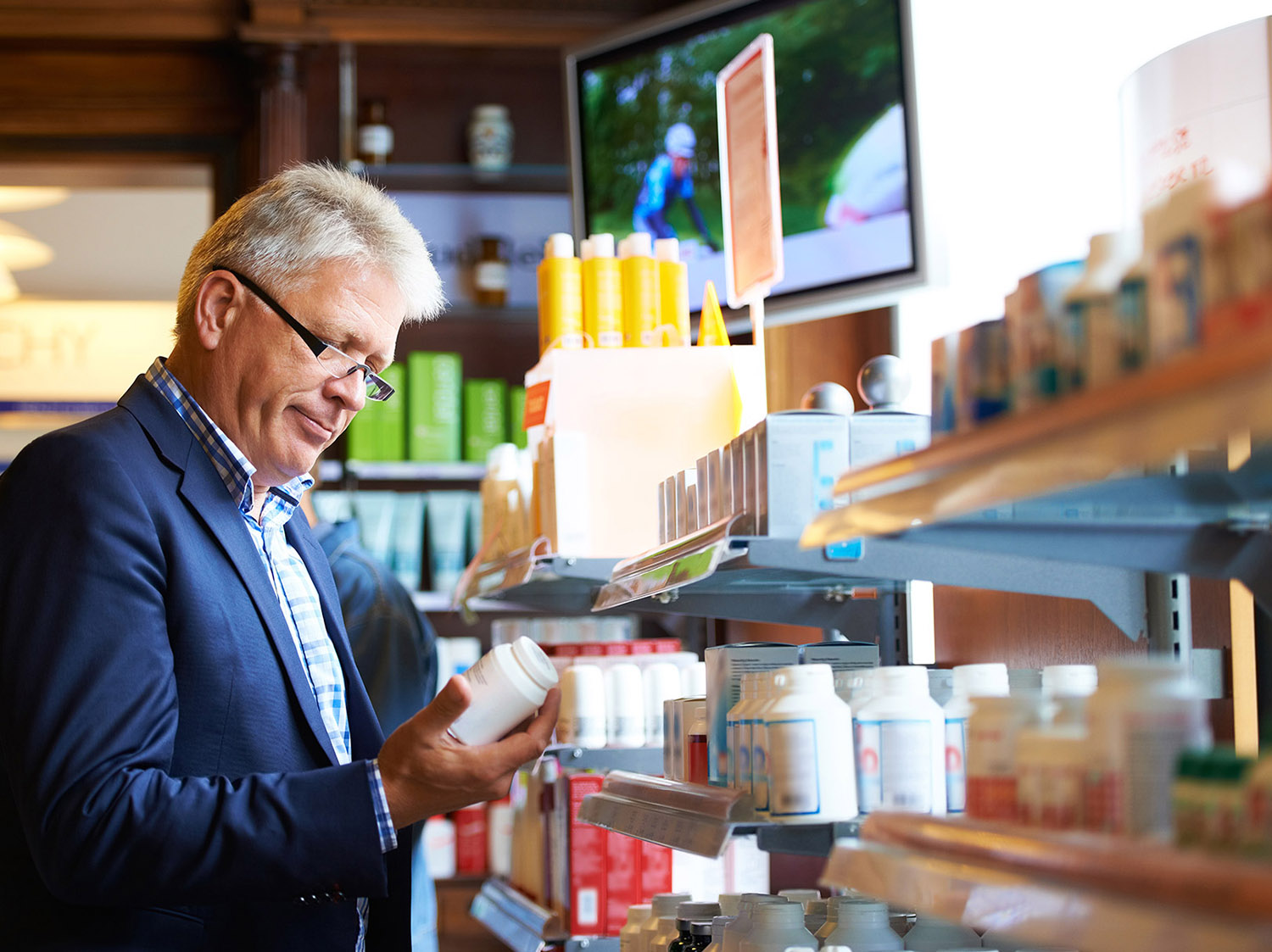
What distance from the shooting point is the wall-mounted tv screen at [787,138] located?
10.4ft

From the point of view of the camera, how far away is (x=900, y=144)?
315 cm

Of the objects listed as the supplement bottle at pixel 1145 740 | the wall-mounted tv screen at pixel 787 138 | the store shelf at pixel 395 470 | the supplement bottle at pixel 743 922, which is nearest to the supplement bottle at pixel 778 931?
the supplement bottle at pixel 743 922

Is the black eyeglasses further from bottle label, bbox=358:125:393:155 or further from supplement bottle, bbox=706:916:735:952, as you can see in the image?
bottle label, bbox=358:125:393:155

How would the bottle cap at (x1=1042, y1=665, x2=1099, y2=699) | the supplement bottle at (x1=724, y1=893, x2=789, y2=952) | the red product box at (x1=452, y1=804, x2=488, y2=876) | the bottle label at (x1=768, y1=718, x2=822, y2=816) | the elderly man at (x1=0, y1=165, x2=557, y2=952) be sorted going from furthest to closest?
1. the red product box at (x1=452, y1=804, x2=488, y2=876)
2. the supplement bottle at (x1=724, y1=893, x2=789, y2=952)
3. the elderly man at (x1=0, y1=165, x2=557, y2=952)
4. the bottle label at (x1=768, y1=718, x2=822, y2=816)
5. the bottle cap at (x1=1042, y1=665, x2=1099, y2=699)

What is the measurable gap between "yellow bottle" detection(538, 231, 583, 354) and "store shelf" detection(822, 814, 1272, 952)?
4.98 ft

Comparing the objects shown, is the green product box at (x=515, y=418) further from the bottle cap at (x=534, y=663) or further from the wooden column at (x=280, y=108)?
the bottle cap at (x=534, y=663)

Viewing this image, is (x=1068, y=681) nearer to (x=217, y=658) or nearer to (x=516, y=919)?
(x=217, y=658)

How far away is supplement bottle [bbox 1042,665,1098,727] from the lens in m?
1.05

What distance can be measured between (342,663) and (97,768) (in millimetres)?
617

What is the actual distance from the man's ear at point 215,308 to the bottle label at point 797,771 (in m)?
0.98

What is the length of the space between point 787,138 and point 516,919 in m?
2.02

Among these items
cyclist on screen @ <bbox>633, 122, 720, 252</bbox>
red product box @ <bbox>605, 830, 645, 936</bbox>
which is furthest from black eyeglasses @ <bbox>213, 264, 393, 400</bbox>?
cyclist on screen @ <bbox>633, 122, 720, 252</bbox>

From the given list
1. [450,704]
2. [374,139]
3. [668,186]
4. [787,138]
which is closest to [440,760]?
[450,704]

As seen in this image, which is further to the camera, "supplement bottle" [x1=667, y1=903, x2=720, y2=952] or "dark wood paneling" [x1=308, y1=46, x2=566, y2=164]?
"dark wood paneling" [x1=308, y1=46, x2=566, y2=164]
